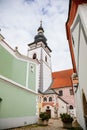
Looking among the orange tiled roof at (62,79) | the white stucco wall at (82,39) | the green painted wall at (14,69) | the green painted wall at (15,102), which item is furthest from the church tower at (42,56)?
the white stucco wall at (82,39)

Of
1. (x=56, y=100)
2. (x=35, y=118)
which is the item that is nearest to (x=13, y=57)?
(x=35, y=118)

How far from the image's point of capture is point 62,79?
35000 mm

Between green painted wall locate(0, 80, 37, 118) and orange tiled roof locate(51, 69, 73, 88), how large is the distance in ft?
63.8

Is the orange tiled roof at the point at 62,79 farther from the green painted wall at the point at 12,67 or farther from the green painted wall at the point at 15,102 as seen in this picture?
the green painted wall at the point at 12,67

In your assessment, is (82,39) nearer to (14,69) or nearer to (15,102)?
(15,102)

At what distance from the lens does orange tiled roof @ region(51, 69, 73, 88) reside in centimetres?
3228

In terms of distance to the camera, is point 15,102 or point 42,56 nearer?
point 15,102

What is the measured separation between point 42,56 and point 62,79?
8.46 metres

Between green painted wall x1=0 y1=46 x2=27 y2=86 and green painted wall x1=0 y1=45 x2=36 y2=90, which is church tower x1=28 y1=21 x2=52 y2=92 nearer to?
green painted wall x1=0 y1=45 x2=36 y2=90

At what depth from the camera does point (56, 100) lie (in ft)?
87.3

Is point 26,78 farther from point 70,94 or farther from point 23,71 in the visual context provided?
point 70,94

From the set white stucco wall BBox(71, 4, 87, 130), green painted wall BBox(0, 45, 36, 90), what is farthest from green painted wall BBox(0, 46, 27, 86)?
white stucco wall BBox(71, 4, 87, 130)

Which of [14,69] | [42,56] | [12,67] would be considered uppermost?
[42,56]

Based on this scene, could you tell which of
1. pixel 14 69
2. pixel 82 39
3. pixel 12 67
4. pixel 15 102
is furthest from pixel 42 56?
pixel 82 39
